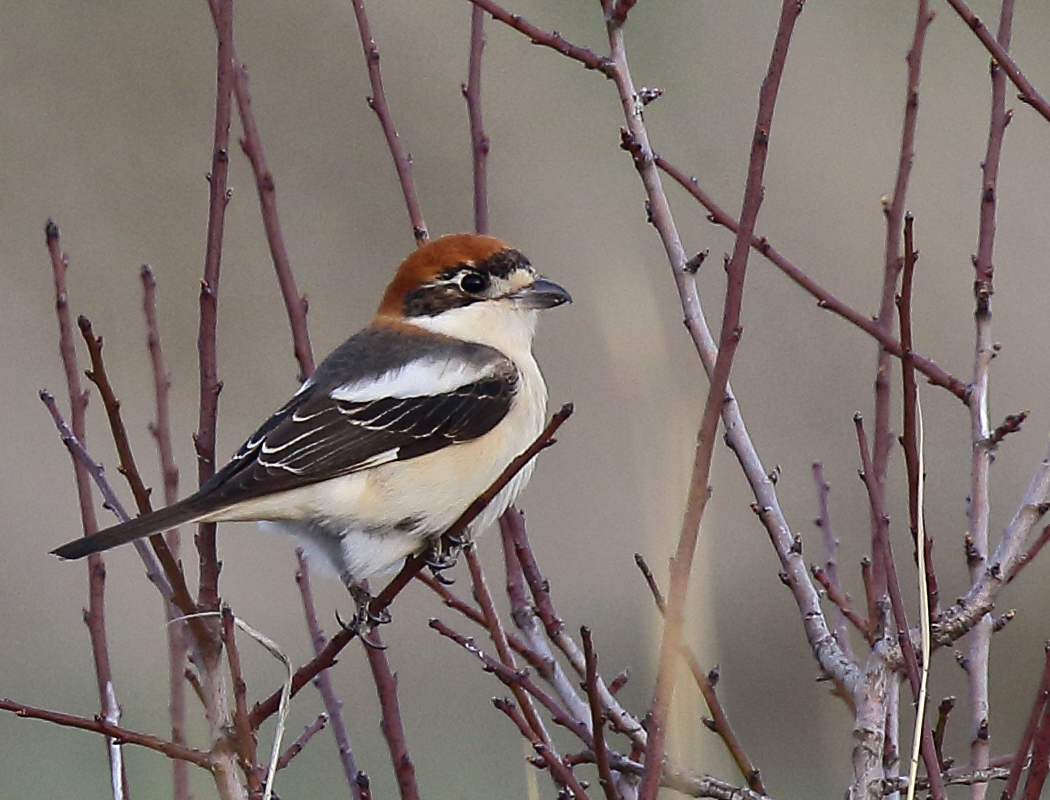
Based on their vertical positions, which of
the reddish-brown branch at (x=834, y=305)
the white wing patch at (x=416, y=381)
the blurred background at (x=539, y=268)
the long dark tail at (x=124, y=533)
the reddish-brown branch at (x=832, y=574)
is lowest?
the reddish-brown branch at (x=832, y=574)

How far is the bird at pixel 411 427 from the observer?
10.9 ft

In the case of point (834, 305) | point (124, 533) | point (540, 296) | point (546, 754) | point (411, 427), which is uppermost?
point (540, 296)

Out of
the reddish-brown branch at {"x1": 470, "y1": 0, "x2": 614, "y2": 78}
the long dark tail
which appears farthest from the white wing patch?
the reddish-brown branch at {"x1": 470, "y1": 0, "x2": 614, "y2": 78}

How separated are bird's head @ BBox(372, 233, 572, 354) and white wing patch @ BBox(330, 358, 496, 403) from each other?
0.58 ft

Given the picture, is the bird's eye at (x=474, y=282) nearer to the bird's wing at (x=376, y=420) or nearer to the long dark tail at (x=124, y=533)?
the bird's wing at (x=376, y=420)

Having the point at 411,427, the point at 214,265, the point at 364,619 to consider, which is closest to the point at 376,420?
the point at 411,427

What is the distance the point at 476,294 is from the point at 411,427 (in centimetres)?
50

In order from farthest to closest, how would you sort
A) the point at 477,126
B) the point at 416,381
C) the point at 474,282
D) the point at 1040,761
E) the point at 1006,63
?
the point at 474,282
the point at 416,381
the point at 477,126
the point at 1006,63
the point at 1040,761

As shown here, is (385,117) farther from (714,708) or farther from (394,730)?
(714,708)

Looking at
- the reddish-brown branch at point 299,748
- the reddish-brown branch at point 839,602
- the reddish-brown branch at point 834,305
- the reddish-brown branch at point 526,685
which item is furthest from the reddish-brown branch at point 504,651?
the reddish-brown branch at point 834,305

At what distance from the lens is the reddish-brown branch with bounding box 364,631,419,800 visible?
2.55 metres

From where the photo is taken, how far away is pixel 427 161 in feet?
40.5

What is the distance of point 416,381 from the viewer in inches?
143

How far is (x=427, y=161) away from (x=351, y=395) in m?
9.01
